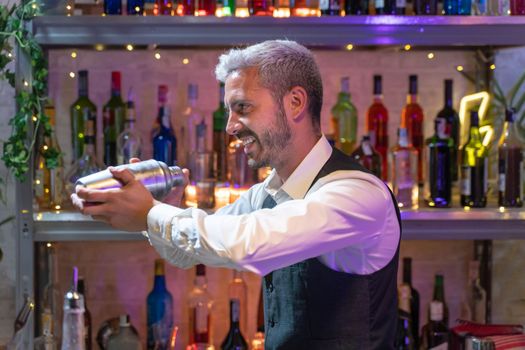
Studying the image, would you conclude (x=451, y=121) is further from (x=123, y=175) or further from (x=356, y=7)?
(x=123, y=175)

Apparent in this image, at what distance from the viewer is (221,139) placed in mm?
2791

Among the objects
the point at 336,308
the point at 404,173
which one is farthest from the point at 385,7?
the point at 336,308

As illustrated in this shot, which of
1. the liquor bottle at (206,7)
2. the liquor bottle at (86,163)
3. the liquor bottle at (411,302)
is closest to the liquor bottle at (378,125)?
the liquor bottle at (411,302)

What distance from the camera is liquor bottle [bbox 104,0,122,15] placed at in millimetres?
2584

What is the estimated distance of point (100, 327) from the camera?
2852 millimetres

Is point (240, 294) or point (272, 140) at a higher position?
point (272, 140)

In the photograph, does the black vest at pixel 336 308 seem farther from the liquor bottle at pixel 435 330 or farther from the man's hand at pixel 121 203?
the liquor bottle at pixel 435 330

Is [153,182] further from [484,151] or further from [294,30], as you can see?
[484,151]

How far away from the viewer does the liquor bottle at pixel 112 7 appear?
2584mm

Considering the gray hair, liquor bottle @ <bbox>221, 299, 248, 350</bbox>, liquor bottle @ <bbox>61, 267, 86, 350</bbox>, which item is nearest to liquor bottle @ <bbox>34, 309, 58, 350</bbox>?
liquor bottle @ <bbox>61, 267, 86, 350</bbox>

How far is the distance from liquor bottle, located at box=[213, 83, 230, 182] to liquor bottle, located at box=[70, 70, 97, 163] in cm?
36

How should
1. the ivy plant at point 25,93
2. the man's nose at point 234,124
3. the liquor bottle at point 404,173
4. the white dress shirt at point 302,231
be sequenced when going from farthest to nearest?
the liquor bottle at point 404,173, the ivy plant at point 25,93, the man's nose at point 234,124, the white dress shirt at point 302,231

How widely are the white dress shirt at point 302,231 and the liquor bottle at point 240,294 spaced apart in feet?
3.72

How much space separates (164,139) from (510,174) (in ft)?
→ 3.30
